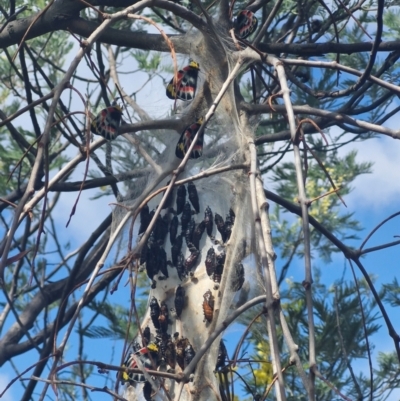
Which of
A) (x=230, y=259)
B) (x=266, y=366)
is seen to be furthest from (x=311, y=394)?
(x=266, y=366)

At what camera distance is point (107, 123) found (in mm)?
2236

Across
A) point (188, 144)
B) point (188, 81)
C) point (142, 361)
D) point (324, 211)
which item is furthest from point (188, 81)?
point (324, 211)

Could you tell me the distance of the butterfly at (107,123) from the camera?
222cm

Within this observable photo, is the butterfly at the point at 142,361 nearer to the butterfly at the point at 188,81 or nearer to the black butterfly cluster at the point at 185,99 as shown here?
the black butterfly cluster at the point at 185,99

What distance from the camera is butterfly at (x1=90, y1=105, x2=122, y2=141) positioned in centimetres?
222

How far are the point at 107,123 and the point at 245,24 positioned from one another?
1.76ft

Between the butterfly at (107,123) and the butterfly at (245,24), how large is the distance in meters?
0.45

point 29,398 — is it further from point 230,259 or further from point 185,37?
point 185,37

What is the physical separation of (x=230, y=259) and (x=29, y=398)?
4.00 ft

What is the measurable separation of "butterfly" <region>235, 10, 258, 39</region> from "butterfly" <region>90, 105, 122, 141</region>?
45cm

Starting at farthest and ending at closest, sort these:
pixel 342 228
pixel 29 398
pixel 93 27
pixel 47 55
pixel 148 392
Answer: pixel 342 228, pixel 47 55, pixel 29 398, pixel 93 27, pixel 148 392

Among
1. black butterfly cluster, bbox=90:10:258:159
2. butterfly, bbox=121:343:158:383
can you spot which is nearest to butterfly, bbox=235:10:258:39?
black butterfly cluster, bbox=90:10:258:159

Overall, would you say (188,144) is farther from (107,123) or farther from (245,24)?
(245,24)

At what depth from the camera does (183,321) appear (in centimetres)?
218
